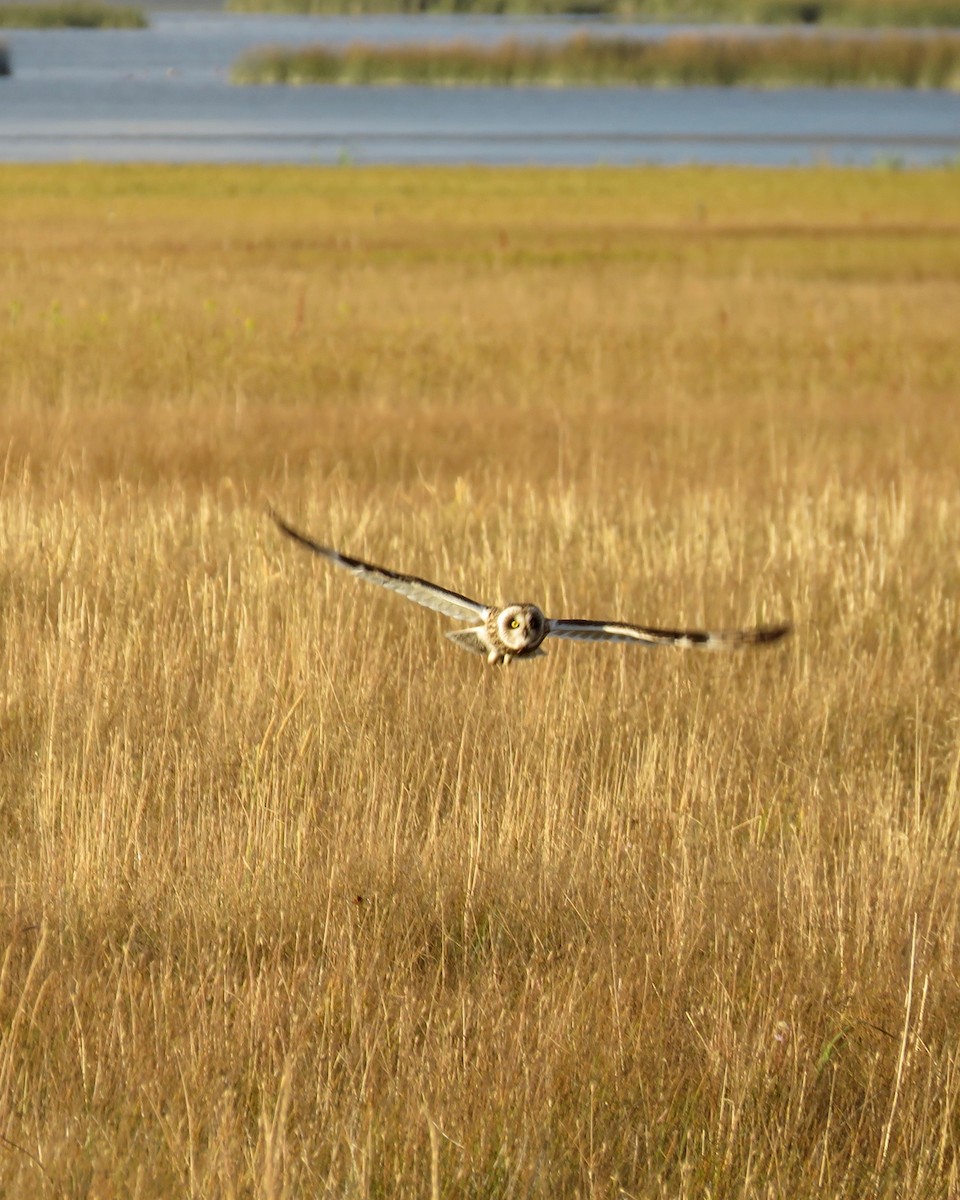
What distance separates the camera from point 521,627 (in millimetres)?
3338

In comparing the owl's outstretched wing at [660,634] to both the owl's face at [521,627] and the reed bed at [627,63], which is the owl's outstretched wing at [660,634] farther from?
the reed bed at [627,63]

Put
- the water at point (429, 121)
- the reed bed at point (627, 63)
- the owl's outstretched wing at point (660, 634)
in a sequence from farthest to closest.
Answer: the reed bed at point (627, 63)
the water at point (429, 121)
the owl's outstretched wing at point (660, 634)

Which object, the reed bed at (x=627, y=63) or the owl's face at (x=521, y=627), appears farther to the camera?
the reed bed at (x=627, y=63)

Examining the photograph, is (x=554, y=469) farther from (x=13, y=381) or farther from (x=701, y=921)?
(x=701, y=921)

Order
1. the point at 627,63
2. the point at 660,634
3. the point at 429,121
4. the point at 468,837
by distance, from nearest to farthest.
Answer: the point at 660,634, the point at 468,837, the point at 429,121, the point at 627,63

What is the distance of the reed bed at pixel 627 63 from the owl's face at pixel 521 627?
126 m

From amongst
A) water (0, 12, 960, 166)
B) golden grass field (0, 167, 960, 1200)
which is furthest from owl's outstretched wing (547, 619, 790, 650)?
water (0, 12, 960, 166)

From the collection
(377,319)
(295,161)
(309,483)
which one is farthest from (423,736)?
(295,161)

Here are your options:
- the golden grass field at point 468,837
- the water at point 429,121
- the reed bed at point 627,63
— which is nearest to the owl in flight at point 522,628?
the golden grass field at point 468,837

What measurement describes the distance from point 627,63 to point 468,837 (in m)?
141

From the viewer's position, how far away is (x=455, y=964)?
4.06 meters

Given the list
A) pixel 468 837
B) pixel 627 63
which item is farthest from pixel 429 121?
pixel 468 837

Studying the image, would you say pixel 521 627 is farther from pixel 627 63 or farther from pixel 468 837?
pixel 627 63

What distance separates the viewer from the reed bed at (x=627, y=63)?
422ft
